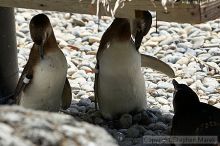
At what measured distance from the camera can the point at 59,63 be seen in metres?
5.18

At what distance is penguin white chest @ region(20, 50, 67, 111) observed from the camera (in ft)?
16.9

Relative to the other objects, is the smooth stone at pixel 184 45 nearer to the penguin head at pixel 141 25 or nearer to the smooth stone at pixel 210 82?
the smooth stone at pixel 210 82

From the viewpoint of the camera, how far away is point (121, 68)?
5219mm

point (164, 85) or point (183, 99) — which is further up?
point (183, 99)

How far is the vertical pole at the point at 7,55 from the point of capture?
18.9 ft

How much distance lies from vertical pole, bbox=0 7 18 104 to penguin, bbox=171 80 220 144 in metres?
1.85

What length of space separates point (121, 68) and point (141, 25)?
0.39 meters

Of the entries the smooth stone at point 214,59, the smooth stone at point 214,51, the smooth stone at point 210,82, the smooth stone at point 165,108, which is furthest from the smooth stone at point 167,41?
the smooth stone at point 165,108

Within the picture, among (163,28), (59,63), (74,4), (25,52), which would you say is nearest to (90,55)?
(25,52)

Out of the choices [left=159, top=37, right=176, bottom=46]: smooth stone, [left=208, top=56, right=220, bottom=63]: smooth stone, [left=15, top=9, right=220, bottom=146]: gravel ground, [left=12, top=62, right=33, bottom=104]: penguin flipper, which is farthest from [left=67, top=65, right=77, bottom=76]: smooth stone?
[left=12, top=62, right=33, bottom=104]: penguin flipper

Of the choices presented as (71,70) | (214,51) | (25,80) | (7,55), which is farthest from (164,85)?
(25,80)

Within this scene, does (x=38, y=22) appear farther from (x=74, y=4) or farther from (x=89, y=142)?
(x=89, y=142)

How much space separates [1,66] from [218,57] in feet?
8.86

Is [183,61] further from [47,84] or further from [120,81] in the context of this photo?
[47,84]
